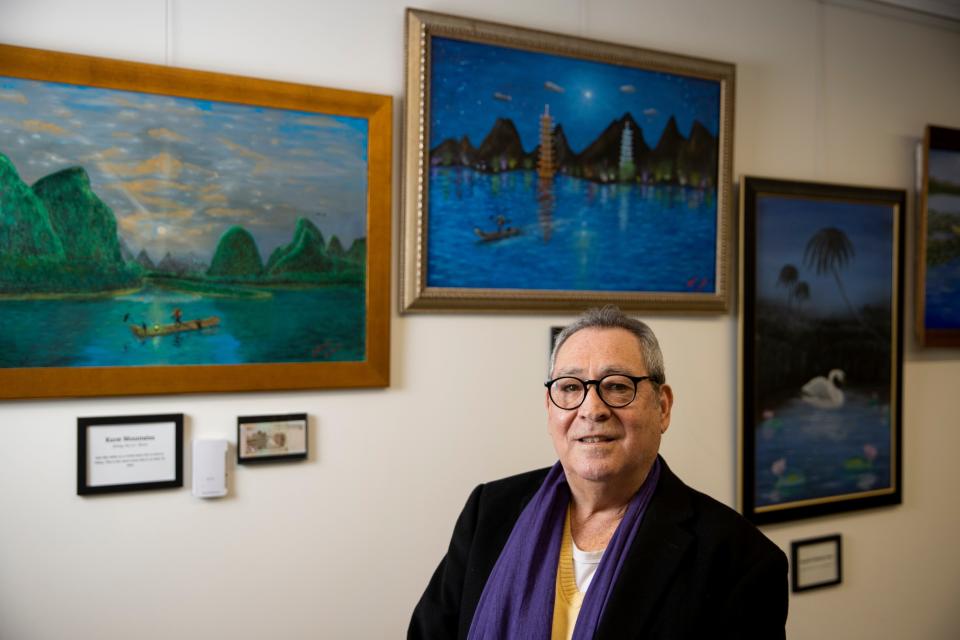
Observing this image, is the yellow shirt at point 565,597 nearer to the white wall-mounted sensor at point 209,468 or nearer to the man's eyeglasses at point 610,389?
the man's eyeglasses at point 610,389

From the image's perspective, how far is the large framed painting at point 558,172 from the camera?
2.36 m

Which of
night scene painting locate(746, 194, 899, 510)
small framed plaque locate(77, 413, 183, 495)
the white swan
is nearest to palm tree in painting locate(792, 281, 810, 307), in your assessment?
night scene painting locate(746, 194, 899, 510)

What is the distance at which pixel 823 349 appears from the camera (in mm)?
3027

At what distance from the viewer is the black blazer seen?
4.95 feet

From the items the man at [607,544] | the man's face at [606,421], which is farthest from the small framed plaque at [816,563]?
the man's face at [606,421]

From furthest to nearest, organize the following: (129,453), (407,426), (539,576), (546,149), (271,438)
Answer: (546,149), (407,426), (271,438), (129,453), (539,576)

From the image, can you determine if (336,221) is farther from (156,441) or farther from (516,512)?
(516,512)

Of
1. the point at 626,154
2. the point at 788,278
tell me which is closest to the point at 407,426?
the point at 626,154

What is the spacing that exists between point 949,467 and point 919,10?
1.99m

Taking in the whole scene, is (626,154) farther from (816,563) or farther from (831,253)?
(816,563)

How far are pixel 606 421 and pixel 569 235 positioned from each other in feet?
3.51

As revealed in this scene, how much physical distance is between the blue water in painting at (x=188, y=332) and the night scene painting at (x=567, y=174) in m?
0.36

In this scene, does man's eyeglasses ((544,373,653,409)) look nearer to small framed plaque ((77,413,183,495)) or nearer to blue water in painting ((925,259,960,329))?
small framed plaque ((77,413,183,495))

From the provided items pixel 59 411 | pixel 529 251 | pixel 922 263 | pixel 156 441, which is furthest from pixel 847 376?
pixel 59 411
